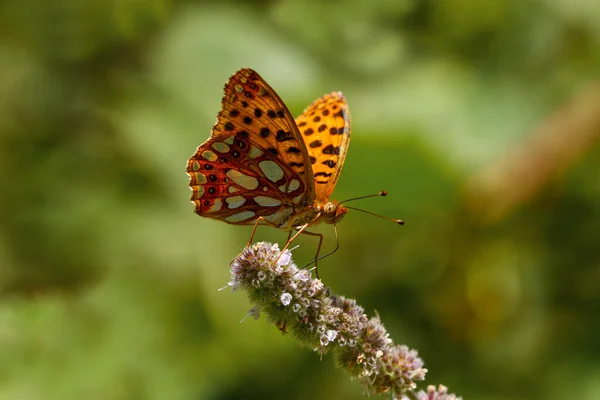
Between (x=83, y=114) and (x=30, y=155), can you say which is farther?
(x=83, y=114)

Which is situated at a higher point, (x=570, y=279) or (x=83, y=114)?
(x=570, y=279)

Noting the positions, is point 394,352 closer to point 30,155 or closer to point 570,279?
point 570,279

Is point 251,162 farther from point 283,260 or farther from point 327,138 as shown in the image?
point 283,260

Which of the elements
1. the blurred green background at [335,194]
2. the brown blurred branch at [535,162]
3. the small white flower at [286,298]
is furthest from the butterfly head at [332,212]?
the brown blurred branch at [535,162]

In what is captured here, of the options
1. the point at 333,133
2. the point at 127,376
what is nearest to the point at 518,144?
the point at 333,133

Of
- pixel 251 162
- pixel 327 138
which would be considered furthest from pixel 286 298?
pixel 327 138

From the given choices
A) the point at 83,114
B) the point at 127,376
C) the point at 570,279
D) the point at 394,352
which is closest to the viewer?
the point at 394,352

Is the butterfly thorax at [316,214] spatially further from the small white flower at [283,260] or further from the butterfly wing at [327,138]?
the small white flower at [283,260]
